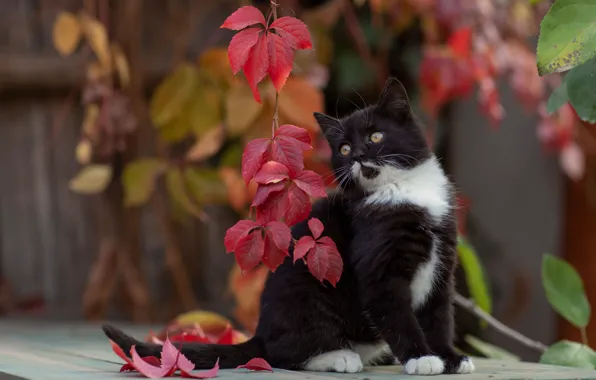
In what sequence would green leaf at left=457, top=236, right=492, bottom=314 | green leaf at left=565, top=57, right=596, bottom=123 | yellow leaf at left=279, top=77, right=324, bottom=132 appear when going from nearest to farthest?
green leaf at left=565, top=57, right=596, bottom=123
green leaf at left=457, top=236, right=492, bottom=314
yellow leaf at left=279, top=77, right=324, bottom=132

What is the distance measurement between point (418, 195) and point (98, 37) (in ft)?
4.64

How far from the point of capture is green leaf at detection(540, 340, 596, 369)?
166cm

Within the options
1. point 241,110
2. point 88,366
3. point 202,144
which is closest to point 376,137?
point 88,366

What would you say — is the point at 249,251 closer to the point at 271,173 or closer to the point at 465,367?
the point at 271,173

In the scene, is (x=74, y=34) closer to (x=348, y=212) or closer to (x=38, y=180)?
(x=38, y=180)

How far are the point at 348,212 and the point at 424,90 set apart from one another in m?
1.42

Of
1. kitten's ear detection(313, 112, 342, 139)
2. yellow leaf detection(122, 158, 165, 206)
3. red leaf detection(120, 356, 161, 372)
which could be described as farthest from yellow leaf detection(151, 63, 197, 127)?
red leaf detection(120, 356, 161, 372)

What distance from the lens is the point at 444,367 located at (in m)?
1.45

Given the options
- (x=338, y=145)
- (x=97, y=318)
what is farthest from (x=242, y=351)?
(x=97, y=318)

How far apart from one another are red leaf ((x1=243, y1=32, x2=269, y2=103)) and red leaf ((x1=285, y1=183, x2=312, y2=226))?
0.18 m

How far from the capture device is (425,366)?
1.41 meters

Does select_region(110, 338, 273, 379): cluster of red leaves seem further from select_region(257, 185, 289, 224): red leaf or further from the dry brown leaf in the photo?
the dry brown leaf

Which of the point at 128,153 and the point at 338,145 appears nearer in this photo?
the point at 338,145

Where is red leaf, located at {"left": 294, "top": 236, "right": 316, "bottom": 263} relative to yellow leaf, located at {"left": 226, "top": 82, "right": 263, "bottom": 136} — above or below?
Result: above
